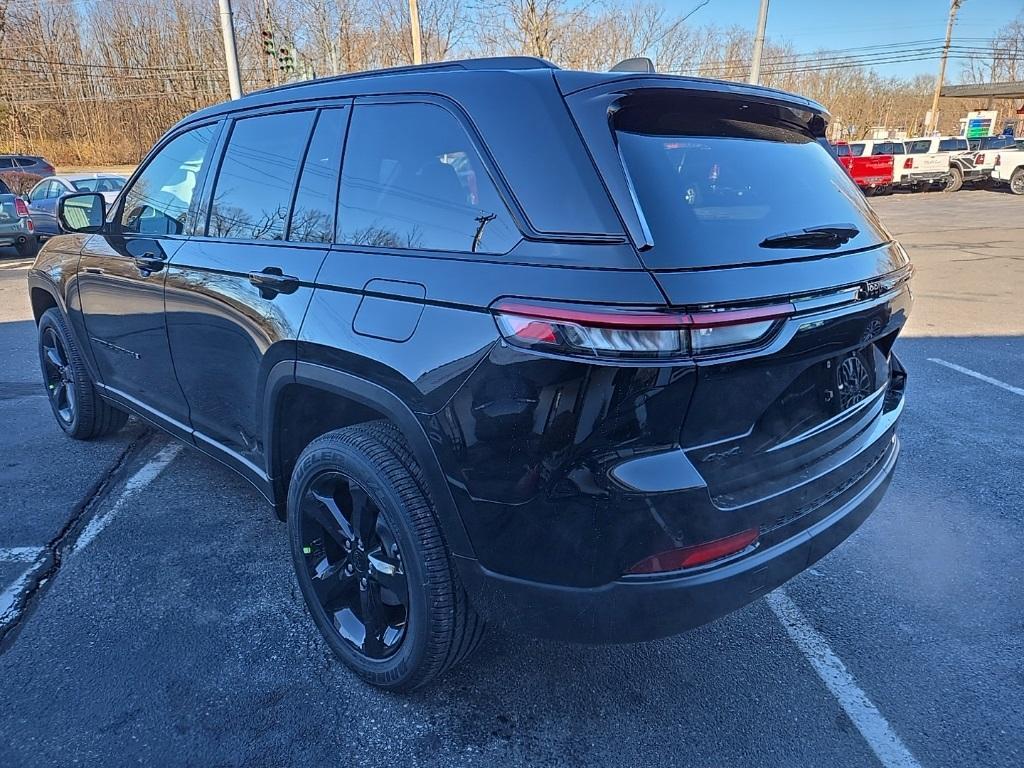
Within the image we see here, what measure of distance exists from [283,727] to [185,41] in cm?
4715

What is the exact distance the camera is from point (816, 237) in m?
2.00

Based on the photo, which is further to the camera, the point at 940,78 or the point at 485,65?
the point at 940,78

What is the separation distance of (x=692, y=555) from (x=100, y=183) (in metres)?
16.2

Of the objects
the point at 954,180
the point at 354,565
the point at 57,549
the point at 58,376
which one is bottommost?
the point at 954,180

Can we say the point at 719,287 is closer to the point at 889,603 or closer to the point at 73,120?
the point at 889,603

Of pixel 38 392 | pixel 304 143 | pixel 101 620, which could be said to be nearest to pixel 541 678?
pixel 101 620

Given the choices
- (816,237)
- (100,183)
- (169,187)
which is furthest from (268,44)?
(816,237)

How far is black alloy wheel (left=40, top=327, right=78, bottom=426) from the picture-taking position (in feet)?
14.4

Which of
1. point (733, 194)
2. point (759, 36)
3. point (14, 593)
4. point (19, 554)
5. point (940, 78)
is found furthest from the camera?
point (940, 78)

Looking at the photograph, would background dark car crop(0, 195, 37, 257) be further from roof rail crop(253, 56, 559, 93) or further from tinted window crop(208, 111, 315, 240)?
roof rail crop(253, 56, 559, 93)

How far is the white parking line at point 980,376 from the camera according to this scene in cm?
516

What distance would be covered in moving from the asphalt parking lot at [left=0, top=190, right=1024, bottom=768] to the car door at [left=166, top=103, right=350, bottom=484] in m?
0.62

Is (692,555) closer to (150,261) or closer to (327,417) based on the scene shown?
(327,417)

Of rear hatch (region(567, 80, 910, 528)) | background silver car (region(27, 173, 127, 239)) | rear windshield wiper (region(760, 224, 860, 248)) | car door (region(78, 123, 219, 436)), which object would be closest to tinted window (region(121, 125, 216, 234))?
car door (region(78, 123, 219, 436))
